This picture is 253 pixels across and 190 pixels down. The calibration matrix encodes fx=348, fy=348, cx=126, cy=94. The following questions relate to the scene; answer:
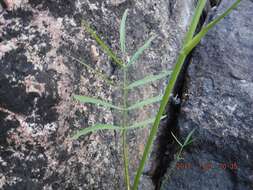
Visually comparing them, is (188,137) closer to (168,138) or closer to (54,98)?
(168,138)

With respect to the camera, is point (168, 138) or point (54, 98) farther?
point (168, 138)

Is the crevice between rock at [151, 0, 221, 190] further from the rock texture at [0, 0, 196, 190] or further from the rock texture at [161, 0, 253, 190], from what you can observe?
the rock texture at [0, 0, 196, 190]

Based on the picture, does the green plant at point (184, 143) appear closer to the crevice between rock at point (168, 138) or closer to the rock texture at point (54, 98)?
the crevice between rock at point (168, 138)

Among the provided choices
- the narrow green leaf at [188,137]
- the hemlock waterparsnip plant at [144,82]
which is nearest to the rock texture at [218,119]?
the narrow green leaf at [188,137]

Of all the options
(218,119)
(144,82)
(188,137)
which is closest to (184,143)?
(188,137)

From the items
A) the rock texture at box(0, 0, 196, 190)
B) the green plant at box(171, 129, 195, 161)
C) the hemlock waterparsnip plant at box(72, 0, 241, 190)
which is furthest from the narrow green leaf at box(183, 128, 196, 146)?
the hemlock waterparsnip plant at box(72, 0, 241, 190)

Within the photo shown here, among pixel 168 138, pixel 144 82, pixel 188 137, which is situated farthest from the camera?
pixel 168 138
